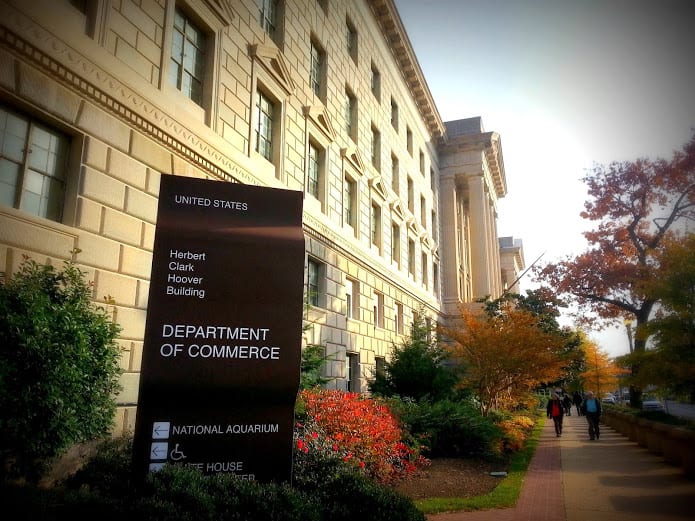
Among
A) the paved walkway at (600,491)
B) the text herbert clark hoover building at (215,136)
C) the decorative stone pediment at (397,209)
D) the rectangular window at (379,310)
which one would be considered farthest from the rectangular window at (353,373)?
the decorative stone pediment at (397,209)

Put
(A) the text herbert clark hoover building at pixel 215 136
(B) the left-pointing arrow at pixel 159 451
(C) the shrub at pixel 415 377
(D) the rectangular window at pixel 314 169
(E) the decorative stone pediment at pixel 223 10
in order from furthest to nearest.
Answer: (C) the shrub at pixel 415 377
(D) the rectangular window at pixel 314 169
(E) the decorative stone pediment at pixel 223 10
(A) the text herbert clark hoover building at pixel 215 136
(B) the left-pointing arrow at pixel 159 451

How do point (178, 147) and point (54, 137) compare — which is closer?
point (54, 137)

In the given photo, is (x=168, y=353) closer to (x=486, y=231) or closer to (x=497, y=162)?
(x=486, y=231)

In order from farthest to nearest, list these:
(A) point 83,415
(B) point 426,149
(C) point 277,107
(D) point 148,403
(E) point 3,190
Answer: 1. (B) point 426,149
2. (C) point 277,107
3. (E) point 3,190
4. (A) point 83,415
5. (D) point 148,403

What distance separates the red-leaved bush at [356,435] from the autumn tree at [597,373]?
3791cm

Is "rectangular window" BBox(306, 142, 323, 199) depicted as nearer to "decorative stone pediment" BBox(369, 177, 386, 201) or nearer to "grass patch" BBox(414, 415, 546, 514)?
"decorative stone pediment" BBox(369, 177, 386, 201)

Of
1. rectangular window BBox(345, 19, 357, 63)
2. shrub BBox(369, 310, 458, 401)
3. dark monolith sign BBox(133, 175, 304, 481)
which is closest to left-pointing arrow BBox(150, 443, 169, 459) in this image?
dark monolith sign BBox(133, 175, 304, 481)

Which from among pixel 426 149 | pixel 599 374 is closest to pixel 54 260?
pixel 426 149

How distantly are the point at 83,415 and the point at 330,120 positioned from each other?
48.4 ft

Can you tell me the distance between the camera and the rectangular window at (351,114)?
22.7 m

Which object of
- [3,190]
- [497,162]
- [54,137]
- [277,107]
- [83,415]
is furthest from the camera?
[497,162]

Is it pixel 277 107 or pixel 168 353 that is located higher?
pixel 277 107

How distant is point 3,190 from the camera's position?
7816 millimetres

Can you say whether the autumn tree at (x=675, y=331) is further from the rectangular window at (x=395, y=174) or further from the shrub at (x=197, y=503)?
the rectangular window at (x=395, y=174)
